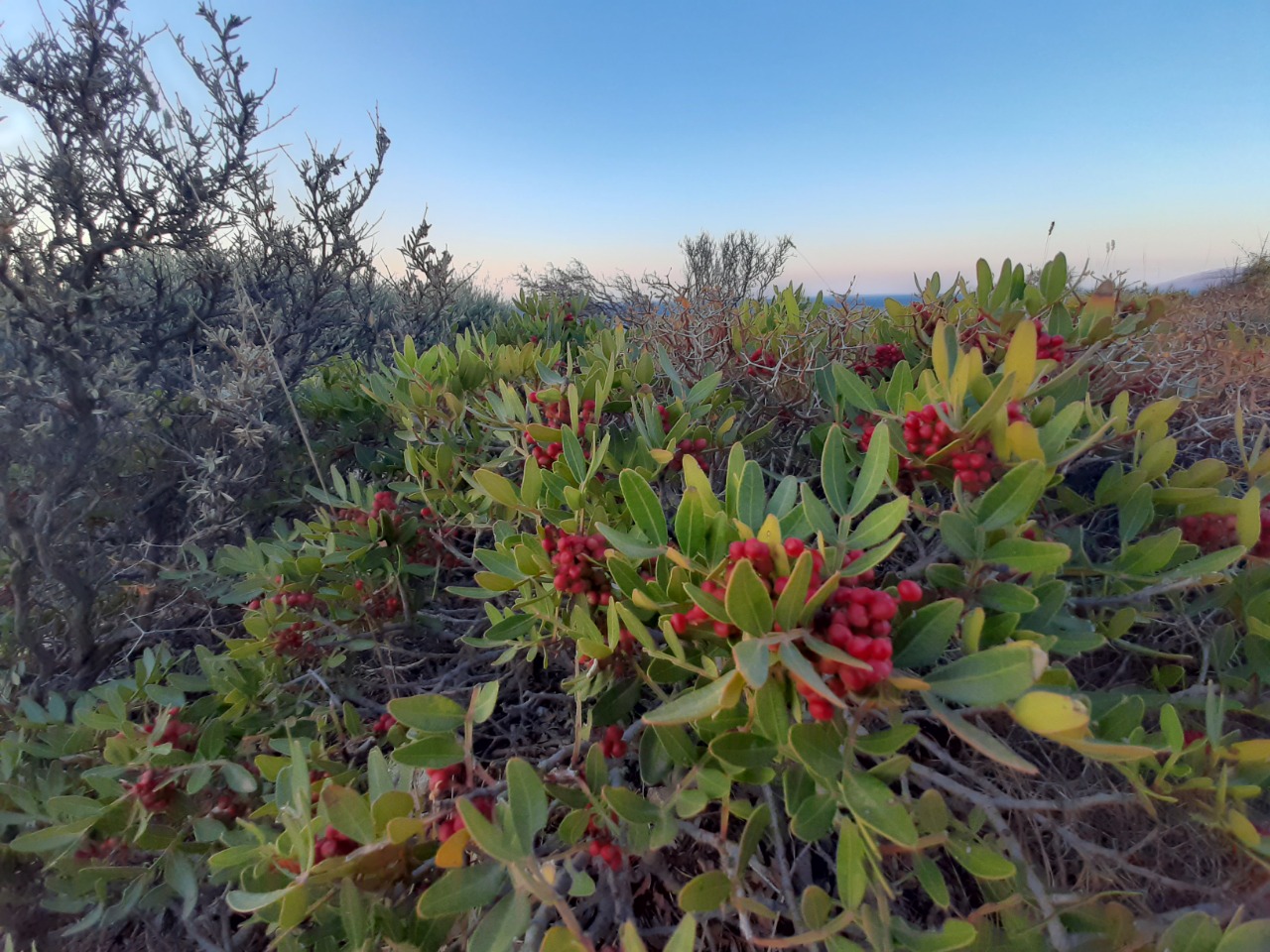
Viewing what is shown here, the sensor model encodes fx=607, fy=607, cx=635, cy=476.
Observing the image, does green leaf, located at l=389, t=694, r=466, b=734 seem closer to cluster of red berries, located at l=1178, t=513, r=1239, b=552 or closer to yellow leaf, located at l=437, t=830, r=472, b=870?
yellow leaf, located at l=437, t=830, r=472, b=870

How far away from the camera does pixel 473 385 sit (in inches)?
79.0

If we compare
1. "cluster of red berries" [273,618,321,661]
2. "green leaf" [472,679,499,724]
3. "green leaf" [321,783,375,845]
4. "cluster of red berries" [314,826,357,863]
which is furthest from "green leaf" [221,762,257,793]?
"green leaf" [472,679,499,724]

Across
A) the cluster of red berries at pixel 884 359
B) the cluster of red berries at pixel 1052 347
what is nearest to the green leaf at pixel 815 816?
the cluster of red berries at pixel 1052 347

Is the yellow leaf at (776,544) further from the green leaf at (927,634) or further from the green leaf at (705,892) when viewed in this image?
the green leaf at (705,892)

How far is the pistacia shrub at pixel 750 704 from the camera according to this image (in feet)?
2.53

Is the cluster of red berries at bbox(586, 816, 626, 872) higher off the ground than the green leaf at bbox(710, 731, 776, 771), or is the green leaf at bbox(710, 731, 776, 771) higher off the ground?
the green leaf at bbox(710, 731, 776, 771)

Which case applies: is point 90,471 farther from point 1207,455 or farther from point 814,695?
point 1207,455

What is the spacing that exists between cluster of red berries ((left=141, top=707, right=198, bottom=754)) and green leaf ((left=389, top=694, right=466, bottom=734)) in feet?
2.69

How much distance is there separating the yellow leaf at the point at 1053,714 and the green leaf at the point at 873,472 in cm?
34

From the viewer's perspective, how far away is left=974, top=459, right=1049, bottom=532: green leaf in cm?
87

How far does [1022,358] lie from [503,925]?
3.70ft

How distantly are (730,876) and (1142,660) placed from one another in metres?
1.12

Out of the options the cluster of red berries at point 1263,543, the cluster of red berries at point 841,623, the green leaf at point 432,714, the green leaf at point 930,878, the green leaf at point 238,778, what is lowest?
the green leaf at point 238,778

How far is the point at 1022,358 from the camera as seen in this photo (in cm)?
99
